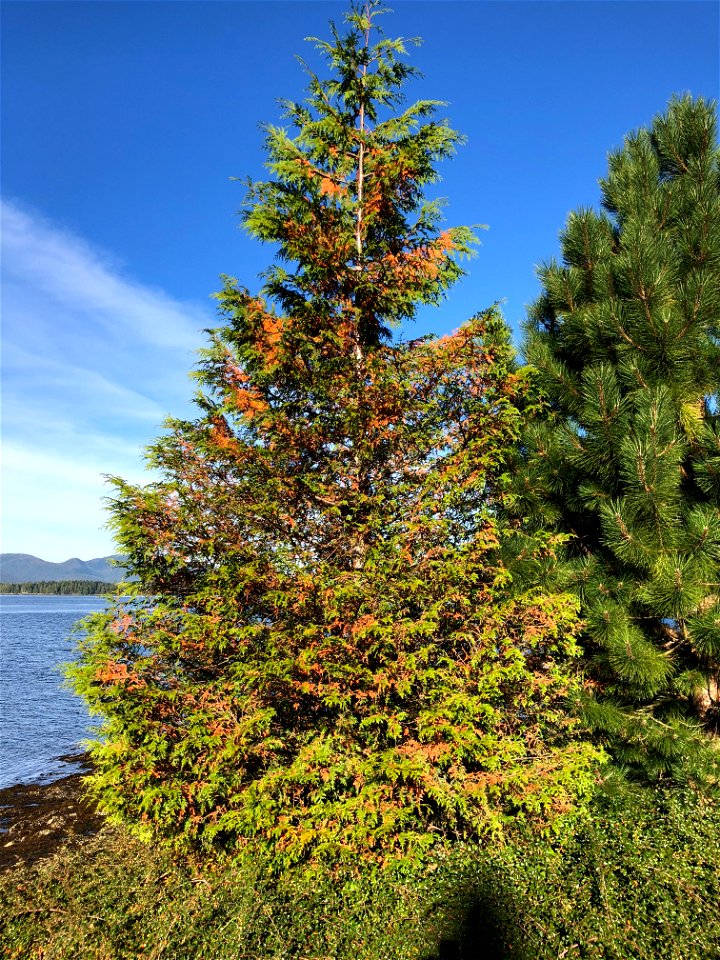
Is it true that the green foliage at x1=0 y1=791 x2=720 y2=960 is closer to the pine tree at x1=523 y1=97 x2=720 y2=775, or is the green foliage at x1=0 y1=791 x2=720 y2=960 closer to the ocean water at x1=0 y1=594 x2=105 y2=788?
the pine tree at x1=523 y1=97 x2=720 y2=775

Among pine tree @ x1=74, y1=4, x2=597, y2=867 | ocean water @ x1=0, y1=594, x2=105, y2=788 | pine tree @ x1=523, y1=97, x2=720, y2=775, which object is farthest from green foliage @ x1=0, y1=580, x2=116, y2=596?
pine tree @ x1=523, y1=97, x2=720, y2=775

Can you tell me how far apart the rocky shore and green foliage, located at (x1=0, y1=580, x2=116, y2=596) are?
143m

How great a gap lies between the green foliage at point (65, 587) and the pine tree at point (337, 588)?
15157cm

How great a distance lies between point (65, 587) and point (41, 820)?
16982 centimetres

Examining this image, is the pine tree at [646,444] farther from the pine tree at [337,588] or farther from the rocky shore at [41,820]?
the rocky shore at [41,820]

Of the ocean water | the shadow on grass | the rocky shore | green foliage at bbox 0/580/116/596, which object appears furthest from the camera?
green foliage at bbox 0/580/116/596

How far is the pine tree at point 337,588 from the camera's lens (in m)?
6.38

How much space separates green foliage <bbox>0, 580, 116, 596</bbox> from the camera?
15140 cm

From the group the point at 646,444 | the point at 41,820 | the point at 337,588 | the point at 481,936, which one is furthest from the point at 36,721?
the point at 646,444

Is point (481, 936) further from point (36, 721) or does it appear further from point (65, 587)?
point (65, 587)

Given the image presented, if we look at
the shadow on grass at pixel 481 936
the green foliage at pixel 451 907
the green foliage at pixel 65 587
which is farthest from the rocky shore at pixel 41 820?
the green foliage at pixel 65 587

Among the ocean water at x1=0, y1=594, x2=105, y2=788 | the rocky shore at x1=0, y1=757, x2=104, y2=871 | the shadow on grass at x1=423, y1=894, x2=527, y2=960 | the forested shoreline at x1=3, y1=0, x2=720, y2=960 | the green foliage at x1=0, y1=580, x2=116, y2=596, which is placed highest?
the forested shoreline at x1=3, y1=0, x2=720, y2=960

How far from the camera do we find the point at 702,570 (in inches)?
248

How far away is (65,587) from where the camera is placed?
16000cm
